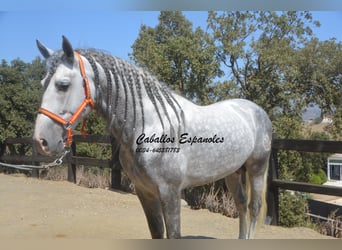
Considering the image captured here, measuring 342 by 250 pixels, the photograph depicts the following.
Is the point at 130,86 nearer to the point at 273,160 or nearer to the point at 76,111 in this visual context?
Answer: the point at 76,111

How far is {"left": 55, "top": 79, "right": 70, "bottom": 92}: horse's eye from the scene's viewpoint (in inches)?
76.7

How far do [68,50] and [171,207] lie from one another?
1107 millimetres

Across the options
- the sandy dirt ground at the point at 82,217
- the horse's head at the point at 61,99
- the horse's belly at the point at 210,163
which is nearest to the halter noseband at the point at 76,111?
the horse's head at the point at 61,99

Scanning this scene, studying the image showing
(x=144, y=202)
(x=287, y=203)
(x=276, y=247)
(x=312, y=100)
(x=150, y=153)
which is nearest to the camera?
(x=150, y=153)

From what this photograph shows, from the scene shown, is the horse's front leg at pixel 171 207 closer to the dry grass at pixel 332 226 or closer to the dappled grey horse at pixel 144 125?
the dappled grey horse at pixel 144 125

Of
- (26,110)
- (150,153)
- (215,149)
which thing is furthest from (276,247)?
(26,110)

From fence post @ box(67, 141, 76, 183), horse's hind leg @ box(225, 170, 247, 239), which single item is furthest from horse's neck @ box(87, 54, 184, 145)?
fence post @ box(67, 141, 76, 183)

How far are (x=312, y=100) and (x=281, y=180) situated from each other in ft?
3.68

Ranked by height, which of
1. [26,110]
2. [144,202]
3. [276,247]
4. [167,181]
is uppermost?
[26,110]

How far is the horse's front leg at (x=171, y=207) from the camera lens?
2.16m

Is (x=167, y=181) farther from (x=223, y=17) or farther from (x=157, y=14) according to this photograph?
(x=223, y=17)

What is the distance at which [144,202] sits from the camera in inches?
93.4

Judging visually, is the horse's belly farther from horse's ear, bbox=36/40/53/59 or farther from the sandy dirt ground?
horse's ear, bbox=36/40/53/59

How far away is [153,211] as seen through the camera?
2.36 metres
